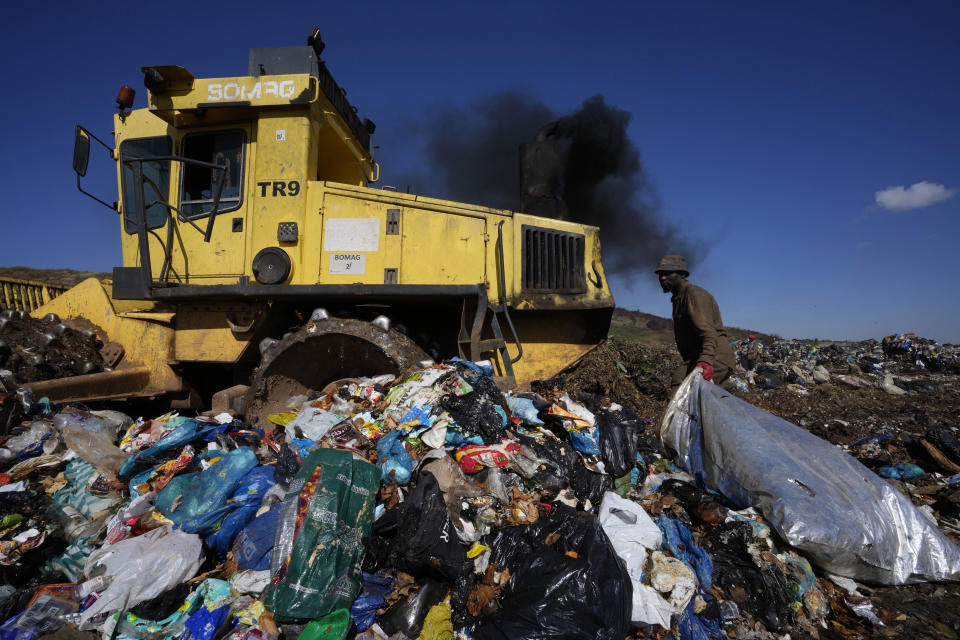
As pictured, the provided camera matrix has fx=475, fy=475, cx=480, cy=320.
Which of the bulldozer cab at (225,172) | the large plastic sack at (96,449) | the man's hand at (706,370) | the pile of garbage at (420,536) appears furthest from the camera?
the bulldozer cab at (225,172)

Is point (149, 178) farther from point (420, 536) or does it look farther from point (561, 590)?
point (561, 590)

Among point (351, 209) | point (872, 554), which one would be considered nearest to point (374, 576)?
point (872, 554)

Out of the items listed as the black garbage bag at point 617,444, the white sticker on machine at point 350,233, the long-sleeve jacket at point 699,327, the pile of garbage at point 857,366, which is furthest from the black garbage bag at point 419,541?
the pile of garbage at point 857,366

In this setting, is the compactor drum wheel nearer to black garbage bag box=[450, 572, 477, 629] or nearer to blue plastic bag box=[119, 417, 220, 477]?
blue plastic bag box=[119, 417, 220, 477]

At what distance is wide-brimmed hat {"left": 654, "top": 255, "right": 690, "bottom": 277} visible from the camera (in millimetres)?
3794

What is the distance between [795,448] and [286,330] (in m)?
3.79

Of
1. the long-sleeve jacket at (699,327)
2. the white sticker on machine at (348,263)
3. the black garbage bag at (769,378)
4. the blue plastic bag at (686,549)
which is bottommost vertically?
the blue plastic bag at (686,549)

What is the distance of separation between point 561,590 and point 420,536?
67cm

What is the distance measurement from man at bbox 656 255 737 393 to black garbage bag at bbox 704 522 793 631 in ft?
4.12

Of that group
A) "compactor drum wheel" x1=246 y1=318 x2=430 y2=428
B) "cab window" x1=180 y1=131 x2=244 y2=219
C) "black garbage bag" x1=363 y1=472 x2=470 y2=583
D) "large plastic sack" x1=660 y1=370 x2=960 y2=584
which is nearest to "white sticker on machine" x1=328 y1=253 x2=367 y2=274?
"compactor drum wheel" x1=246 y1=318 x2=430 y2=428

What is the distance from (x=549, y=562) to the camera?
Answer: 204 cm

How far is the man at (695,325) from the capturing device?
3.53 metres

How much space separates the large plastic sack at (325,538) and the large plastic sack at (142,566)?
52 centimetres

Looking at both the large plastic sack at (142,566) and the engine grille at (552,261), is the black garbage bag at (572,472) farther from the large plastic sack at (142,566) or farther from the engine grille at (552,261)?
the large plastic sack at (142,566)
